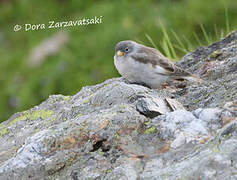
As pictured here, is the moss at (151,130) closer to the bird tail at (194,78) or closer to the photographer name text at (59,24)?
the bird tail at (194,78)

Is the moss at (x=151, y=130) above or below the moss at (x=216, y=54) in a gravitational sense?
below

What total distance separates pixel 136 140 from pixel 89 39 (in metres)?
6.74

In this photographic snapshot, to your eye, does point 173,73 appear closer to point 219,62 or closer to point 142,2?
point 219,62

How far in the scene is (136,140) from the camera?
11.4 ft

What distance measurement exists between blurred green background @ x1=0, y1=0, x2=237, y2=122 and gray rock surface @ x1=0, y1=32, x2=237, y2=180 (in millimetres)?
4676

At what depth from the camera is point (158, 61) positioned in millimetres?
5520

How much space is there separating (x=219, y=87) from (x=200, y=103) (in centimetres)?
27

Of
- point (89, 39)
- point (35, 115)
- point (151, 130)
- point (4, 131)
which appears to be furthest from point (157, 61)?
point (89, 39)

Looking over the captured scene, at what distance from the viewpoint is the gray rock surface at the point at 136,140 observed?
3123 millimetres

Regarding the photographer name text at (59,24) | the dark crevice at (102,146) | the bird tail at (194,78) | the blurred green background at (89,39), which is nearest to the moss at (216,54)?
the bird tail at (194,78)

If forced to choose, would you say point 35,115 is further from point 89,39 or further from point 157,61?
point 89,39

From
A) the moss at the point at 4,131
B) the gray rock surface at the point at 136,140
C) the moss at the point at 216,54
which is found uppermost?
the moss at the point at 4,131

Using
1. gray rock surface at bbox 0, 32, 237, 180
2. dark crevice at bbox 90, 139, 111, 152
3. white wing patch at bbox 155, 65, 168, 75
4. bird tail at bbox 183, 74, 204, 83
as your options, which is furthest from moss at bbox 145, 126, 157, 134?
white wing patch at bbox 155, 65, 168, 75

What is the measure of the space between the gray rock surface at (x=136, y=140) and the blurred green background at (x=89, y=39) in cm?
468
